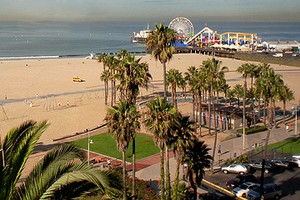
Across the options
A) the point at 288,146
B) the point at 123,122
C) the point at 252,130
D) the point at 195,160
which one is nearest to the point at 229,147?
the point at 288,146

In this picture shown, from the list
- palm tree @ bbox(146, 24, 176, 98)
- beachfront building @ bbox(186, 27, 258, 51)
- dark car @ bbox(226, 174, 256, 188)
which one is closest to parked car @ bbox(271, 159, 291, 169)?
dark car @ bbox(226, 174, 256, 188)

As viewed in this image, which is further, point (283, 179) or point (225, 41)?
point (225, 41)

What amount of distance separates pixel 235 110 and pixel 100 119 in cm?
1807

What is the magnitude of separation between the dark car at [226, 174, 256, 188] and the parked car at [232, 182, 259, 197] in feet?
2.48

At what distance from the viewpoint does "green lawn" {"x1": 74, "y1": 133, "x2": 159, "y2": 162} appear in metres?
39.8

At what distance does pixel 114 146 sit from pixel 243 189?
16.7 m

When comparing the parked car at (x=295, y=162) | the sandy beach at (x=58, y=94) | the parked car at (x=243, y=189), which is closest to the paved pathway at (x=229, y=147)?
the parked car at (x=295, y=162)

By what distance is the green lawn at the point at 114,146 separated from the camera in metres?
39.8

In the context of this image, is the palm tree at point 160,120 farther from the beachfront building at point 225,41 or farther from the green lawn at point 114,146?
the beachfront building at point 225,41

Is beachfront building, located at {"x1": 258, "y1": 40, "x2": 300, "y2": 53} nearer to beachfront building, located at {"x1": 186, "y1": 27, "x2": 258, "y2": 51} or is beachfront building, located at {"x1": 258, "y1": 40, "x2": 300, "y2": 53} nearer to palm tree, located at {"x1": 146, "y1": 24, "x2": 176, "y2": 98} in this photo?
beachfront building, located at {"x1": 186, "y1": 27, "x2": 258, "y2": 51}

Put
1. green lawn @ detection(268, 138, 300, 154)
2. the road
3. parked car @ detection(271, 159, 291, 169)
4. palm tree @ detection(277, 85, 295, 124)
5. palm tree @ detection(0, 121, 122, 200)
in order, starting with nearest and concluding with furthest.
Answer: palm tree @ detection(0, 121, 122, 200), the road, palm tree @ detection(277, 85, 295, 124), parked car @ detection(271, 159, 291, 169), green lawn @ detection(268, 138, 300, 154)

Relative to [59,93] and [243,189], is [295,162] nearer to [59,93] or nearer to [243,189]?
[243,189]

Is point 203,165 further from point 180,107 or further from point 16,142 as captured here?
point 180,107

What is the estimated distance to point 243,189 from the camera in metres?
29.6
